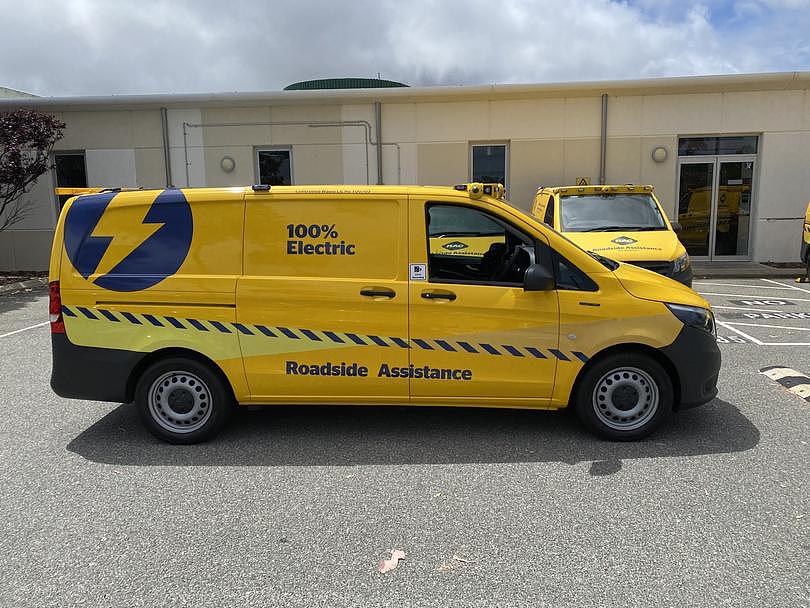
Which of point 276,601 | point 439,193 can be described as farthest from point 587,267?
point 276,601

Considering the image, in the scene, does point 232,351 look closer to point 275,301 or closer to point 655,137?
point 275,301

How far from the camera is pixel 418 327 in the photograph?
14.4 feet

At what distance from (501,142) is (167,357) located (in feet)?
38.4

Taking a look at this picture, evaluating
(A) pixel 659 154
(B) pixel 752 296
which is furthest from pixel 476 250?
(A) pixel 659 154

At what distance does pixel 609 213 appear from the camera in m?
9.40

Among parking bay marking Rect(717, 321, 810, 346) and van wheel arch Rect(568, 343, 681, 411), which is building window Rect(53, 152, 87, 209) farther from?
van wheel arch Rect(568, 343, 681, 411)

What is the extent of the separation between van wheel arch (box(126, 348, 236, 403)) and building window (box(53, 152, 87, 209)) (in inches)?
503

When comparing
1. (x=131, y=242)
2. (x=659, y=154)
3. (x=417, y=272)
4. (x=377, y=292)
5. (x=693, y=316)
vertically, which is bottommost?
(x=693, y=316)

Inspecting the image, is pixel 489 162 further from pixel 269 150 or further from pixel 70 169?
pixel 70 169

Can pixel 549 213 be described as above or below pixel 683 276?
above

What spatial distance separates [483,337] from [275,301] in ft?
4.85

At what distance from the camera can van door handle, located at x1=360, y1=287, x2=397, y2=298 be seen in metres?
4.39

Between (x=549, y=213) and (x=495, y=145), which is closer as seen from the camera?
(x=549, y=213)

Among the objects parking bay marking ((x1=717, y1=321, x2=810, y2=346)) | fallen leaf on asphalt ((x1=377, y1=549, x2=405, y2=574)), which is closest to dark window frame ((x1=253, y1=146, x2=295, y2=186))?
parking bay marking ((x1=717, y1=321, x2=810, y2=346))
